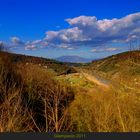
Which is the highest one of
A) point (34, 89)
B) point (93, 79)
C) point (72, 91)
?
point (93, 79)

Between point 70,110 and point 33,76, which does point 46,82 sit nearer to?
point 33,76

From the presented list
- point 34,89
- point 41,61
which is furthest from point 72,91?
point 34,89

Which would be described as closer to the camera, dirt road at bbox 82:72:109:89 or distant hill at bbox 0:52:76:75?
distant hill at bbox 0:52:76:75

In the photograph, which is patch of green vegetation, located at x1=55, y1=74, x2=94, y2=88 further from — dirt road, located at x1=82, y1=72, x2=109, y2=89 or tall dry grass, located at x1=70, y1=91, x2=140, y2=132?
tall dry grass, located at x1=70, y1=91, x2=140, y2=132

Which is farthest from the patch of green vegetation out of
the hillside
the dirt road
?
the dirt road

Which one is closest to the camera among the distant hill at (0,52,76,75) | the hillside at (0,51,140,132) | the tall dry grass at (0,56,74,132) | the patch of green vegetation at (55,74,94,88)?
the hillside at (0,51,140,132)

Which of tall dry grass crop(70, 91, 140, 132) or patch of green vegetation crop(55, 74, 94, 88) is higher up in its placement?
patch of green vegetation crop(55, 74, 94, 88)

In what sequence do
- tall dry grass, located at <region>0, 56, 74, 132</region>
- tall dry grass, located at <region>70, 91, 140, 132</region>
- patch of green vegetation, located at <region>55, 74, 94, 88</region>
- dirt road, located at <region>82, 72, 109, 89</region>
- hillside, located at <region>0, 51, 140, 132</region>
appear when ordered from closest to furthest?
tall dry grass, located at <region>70, 91, 140, 132</region> → hillside, located at <region>0, 51, 140, 132</region> → tall dry grass, located at <region>0, 56, 74, 132</region> → dirt road, located at <region>82, 72, 109, 89</region> → patch of green vegetation, located at <region>55, 74, 94, 88</region>

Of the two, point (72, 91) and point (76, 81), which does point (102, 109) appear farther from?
point (76, 81)

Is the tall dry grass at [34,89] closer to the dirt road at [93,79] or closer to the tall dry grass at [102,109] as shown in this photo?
the tall dry grass at [102,109]

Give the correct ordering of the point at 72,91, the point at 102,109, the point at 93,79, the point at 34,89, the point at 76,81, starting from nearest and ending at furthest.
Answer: the point at 102,109 < the point at 34,89 < the point at 72,91 < the point at 93,79 < the point at 76,81

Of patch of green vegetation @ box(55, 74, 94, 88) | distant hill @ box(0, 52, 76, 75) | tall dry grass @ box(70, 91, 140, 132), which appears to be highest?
distant hill @ box(0, 52, 76, 75)

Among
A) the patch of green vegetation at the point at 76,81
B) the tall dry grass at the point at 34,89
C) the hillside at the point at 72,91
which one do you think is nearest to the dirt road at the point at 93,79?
the hillside at the point at 72,91

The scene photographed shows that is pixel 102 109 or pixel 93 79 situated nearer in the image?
pixel 102 109
